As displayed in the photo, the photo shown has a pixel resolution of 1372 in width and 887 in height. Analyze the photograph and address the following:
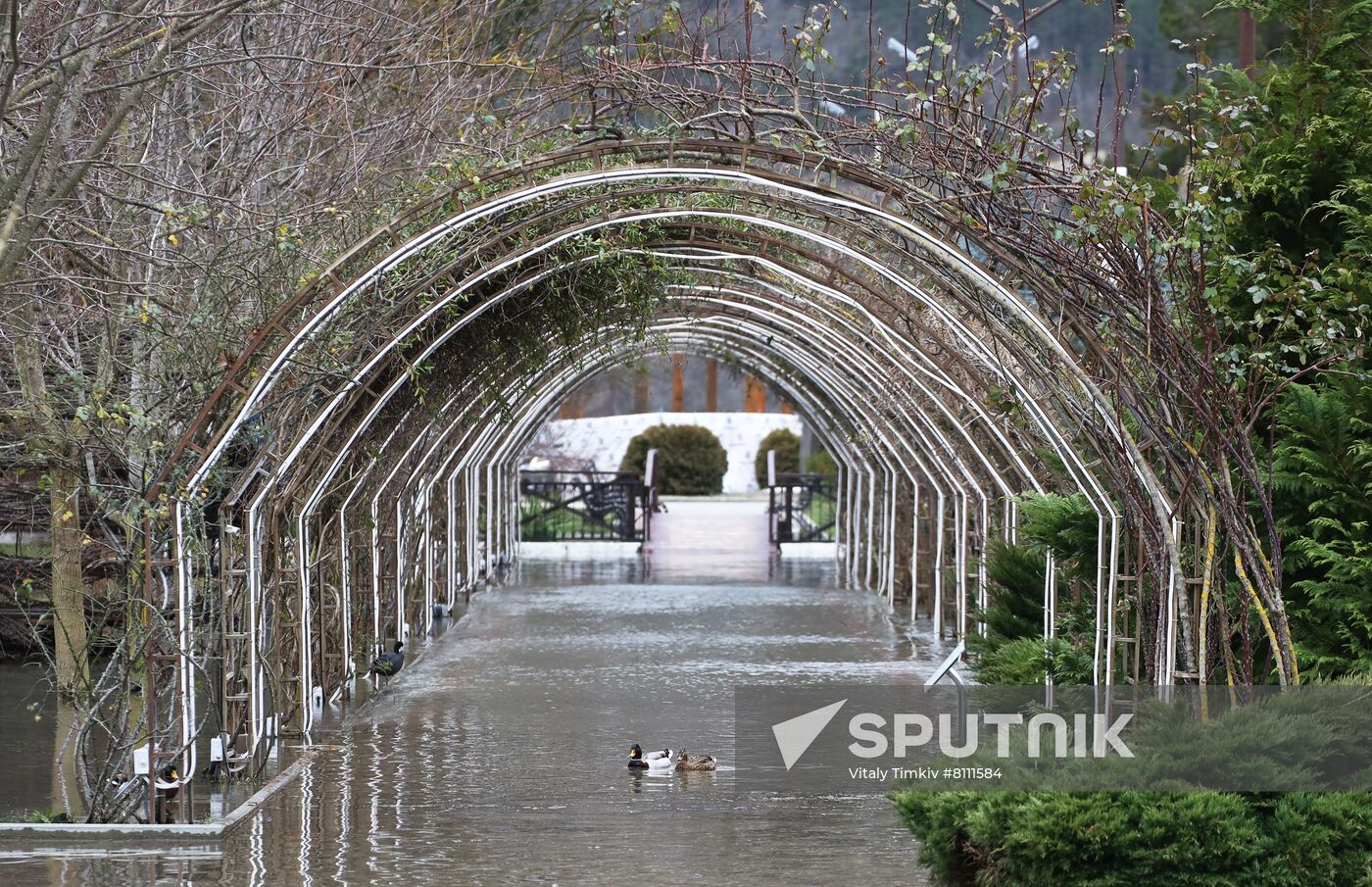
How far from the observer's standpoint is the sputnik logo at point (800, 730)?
9.94m

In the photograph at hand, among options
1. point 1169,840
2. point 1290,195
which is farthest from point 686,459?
point 1169,840

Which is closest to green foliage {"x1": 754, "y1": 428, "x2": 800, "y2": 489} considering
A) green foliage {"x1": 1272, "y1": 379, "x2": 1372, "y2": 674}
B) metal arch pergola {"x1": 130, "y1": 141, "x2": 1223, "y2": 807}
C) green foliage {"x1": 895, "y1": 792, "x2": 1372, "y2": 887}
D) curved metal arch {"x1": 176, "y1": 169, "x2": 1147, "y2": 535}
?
metal arch pergola {"x1": 130, "y1": 141, "x2": 1223, "y2": 807}

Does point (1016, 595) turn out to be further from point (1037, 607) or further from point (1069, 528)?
point (1069, 528)

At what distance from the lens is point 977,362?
457 inches

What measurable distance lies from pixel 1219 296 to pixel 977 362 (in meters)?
4.26

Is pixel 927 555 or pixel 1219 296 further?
pixel 927 555

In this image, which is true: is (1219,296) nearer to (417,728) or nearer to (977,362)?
(977,362)

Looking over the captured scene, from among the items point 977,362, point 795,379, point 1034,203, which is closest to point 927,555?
point 795,379

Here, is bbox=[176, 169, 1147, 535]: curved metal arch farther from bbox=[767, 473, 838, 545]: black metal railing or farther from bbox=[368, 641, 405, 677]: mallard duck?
bbox=[767, 473, 838, 545]: black metal railing

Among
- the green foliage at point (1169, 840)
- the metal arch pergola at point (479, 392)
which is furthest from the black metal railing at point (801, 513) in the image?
the green foliage at point (1169, 840)

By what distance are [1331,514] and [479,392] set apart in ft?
26.3

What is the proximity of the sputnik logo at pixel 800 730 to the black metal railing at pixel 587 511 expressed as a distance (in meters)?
16.2

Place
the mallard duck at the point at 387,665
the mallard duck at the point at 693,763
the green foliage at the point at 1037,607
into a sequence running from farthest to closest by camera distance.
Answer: the mallard duck at the point at 387,665 → the mallard duck at the point at 693,763 → the green foliage at the point at 1037,607

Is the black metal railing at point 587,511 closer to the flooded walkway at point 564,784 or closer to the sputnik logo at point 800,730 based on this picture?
the flooded walkway at point 564,784
